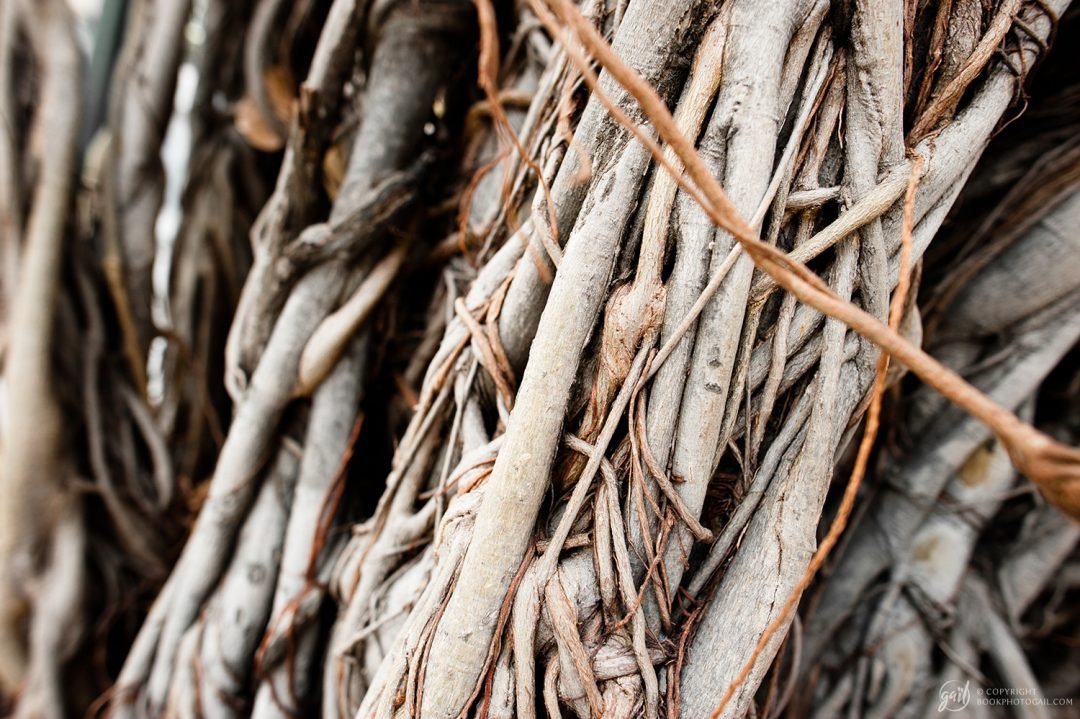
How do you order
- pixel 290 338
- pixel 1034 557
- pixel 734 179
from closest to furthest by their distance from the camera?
pixel 734 179, pixel 290 338, pixel 1034 557

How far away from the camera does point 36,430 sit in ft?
2.47


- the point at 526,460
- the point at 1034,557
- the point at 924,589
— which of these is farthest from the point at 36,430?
the point at 1034,557

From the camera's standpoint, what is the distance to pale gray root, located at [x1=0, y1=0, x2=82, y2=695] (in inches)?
29.3

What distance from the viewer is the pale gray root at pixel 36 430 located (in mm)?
745

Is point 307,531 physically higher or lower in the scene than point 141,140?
lower

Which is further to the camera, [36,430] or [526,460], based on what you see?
[36,430]

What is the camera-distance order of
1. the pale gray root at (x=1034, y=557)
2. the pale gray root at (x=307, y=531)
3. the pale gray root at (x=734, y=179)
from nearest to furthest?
the pale gray root at (x=734, y=179) < the pale gray root at (x=307, y=531) < the pale gray root at (x=1034, y=557)

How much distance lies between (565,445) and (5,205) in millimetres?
794

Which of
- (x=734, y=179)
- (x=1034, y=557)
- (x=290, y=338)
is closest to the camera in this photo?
(x=734, y=179)
